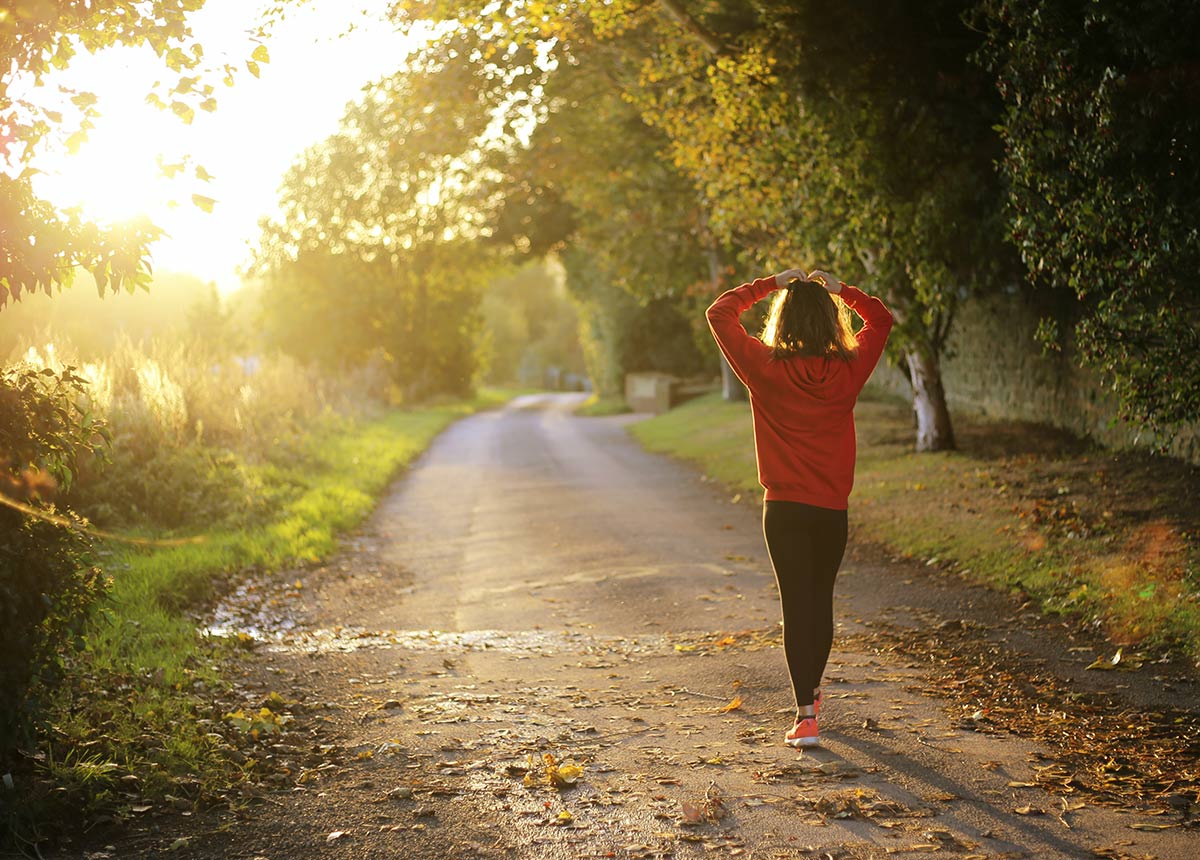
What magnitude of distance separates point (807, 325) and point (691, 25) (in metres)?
10.5

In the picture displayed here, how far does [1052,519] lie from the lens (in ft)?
37.1

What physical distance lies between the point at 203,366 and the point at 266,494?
11.8 feet

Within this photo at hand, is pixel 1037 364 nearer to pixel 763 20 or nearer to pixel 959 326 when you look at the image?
pixel 959 326

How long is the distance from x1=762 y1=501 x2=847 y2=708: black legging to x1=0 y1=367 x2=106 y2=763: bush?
320cm

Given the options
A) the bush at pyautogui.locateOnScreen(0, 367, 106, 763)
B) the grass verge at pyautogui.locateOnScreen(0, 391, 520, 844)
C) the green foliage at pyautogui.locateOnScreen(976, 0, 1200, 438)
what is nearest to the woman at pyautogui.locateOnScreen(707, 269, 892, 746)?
the grass verge at pyautogui.locateOnScreen(0, 391, 520, 844)

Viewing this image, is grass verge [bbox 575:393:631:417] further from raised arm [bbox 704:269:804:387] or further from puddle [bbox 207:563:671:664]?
raised arm [bbox 704:269:804:387]

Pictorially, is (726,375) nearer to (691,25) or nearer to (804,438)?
(691,25)

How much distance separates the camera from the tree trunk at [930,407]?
1734 centimetres

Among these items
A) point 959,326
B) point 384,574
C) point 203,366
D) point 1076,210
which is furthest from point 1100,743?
point 959,326

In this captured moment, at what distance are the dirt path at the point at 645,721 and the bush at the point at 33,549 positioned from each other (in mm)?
790

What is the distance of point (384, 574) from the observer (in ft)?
38.5

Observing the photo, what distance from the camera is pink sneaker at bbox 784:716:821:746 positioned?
5.80 meters

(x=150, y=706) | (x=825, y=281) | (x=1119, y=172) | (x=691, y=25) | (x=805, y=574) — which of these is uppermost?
(x=691, y=25)

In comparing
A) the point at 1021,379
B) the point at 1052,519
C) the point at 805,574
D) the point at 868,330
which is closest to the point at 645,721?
the point at 805,574
